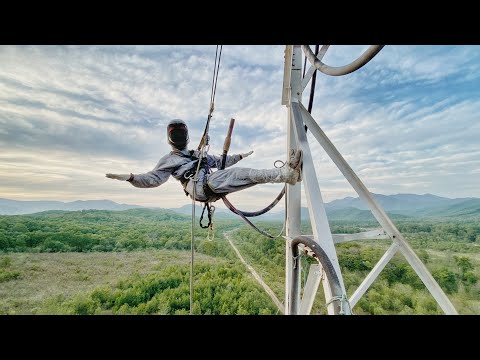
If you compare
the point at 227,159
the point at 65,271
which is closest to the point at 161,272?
the point at 65,271

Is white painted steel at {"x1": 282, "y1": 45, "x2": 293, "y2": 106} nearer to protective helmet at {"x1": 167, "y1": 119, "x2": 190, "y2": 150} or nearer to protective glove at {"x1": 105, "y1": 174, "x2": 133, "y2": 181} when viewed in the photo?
protective helmet at {"x1": 167, "y1": 119, "x2": 190, "y2": 150}

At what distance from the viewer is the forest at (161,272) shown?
49.9ft

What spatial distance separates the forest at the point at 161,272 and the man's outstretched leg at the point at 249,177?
43.1 feet

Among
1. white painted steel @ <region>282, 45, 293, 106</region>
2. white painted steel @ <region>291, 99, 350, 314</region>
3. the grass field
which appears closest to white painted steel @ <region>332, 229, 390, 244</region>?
white painted steel @ <region>291, 99, 350, 314</region>

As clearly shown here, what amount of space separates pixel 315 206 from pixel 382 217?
1067mm

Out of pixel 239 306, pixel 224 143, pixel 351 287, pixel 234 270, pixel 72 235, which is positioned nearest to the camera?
pixel 224 143

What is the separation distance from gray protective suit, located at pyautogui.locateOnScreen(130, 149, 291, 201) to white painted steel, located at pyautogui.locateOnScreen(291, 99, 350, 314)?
28 cm

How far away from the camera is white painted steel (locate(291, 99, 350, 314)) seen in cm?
161

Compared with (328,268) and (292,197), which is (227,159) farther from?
(328,268)

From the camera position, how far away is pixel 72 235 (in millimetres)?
37562

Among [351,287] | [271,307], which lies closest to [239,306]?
[271,307]

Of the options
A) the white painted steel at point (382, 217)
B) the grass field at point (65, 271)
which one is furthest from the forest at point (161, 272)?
the white painted steel at point (382, 217)
